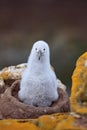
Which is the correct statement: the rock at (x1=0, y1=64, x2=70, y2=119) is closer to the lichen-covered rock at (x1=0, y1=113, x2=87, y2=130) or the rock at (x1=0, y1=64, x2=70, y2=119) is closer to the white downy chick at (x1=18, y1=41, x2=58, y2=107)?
the white downy chick at (x1=18, y1=41, x2=58, y2=107)

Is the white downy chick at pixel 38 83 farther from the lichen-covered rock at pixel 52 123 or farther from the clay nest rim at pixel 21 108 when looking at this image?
the lichen-covered rock at pixel 52 123

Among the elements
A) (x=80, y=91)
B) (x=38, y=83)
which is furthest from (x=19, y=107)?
(x=80, y=91)

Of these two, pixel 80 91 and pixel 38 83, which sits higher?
pixel 38 83

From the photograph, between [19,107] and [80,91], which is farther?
[19,107]

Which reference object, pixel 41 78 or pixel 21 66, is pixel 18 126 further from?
pixel 21 66

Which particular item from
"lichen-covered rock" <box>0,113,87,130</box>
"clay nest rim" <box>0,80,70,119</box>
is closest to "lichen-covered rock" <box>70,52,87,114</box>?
"lichen-covered rock" <box>0,113,87,130</box>

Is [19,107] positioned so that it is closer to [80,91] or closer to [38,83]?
[38,83]
